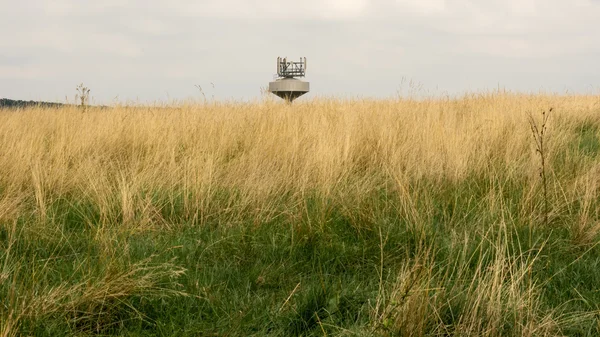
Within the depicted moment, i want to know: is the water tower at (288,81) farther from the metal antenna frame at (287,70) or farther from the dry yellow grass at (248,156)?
the dry yellow grass at (248,156)

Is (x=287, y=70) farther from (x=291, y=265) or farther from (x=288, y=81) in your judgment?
(x=291, y=265)

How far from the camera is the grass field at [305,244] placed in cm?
185

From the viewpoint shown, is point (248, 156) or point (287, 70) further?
point (287, 70)

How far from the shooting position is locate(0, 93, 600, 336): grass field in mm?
1854

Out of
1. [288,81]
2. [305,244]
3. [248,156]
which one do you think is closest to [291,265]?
[305,244]

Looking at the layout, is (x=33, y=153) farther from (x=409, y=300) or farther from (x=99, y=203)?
(x=409, y=300)

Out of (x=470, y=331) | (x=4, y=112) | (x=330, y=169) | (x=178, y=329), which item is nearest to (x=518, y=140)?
(x=330, y=169)

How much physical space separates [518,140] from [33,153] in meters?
4.21

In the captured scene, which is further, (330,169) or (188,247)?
(330,169)

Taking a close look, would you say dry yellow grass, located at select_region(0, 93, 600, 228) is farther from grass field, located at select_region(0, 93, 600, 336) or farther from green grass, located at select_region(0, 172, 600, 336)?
green grass, located at select_region(0, 172, 600, 336)

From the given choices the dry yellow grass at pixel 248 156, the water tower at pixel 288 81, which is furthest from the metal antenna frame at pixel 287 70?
the dry yellow grass at pixel 248 156

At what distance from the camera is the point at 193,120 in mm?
6297

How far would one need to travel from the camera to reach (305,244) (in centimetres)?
262

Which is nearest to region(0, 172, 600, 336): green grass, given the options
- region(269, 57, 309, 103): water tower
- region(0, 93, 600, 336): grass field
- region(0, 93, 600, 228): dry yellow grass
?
region(0, 93, 600, 336): grass field
